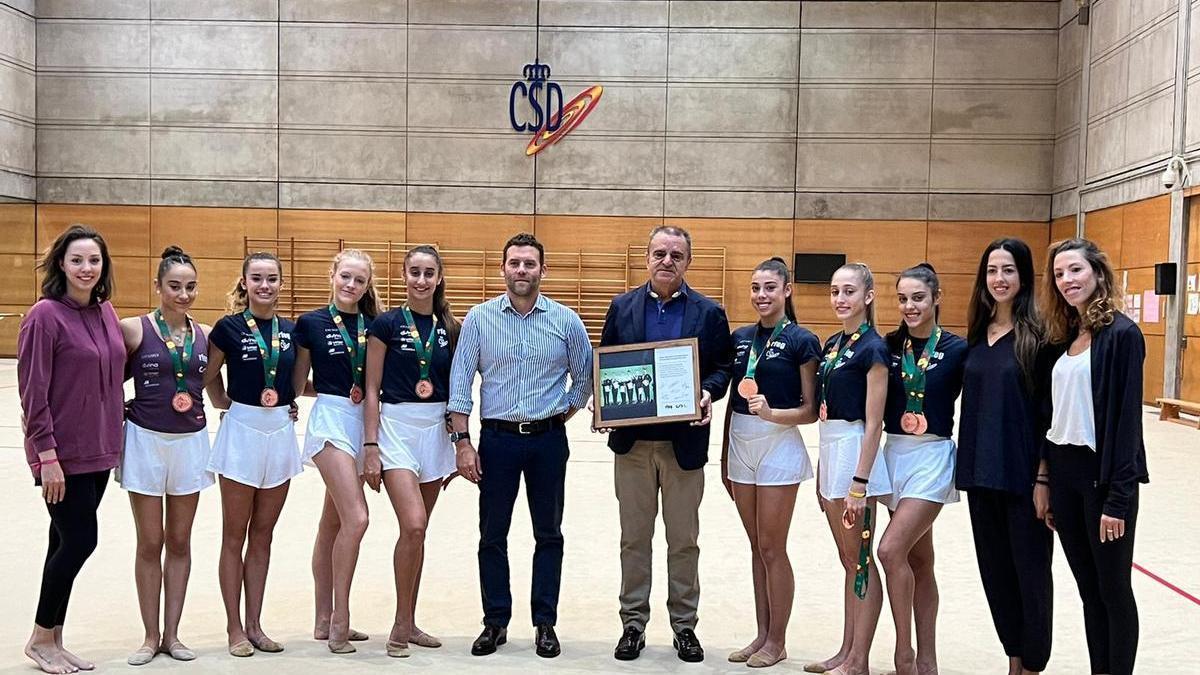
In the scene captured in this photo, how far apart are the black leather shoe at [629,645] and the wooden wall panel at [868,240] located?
1713 centimetres

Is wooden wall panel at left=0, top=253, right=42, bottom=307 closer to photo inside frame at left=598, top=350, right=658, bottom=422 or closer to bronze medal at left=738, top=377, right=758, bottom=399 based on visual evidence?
photo inside frame at left=598, top=350, right=658, bottom=422

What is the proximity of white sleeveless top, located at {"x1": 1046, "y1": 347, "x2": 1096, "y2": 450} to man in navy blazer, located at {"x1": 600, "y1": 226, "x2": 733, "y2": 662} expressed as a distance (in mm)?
1399

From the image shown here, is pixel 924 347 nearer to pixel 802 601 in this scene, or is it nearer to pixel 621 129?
pixel 802 601

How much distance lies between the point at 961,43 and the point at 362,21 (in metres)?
12.1

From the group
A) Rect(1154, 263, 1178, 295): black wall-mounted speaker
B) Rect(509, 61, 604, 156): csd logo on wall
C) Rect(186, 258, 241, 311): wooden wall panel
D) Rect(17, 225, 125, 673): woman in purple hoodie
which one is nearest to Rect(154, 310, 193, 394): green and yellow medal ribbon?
Rect(17, 225, 125, 673): woman in purple hoodie

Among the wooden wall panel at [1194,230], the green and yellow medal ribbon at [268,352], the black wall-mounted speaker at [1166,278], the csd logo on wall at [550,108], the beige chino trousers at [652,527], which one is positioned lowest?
the beige chino trousers at [652,527]

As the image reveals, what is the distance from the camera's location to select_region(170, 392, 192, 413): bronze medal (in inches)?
171

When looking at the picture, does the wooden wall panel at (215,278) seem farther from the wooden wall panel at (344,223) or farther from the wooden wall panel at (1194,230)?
the wooden wall panel at (1194,230)

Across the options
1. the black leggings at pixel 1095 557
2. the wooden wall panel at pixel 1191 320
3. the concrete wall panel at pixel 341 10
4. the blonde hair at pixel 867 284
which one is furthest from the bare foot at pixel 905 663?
the concrete wall panel at pixel 341 10

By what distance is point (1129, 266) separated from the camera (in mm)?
17516

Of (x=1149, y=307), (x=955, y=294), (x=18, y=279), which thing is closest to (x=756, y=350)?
(x=1149, y=307)

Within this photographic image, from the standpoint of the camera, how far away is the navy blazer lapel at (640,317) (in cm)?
467

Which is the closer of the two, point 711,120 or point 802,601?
point 802,601

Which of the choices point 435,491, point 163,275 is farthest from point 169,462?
point 435,491
